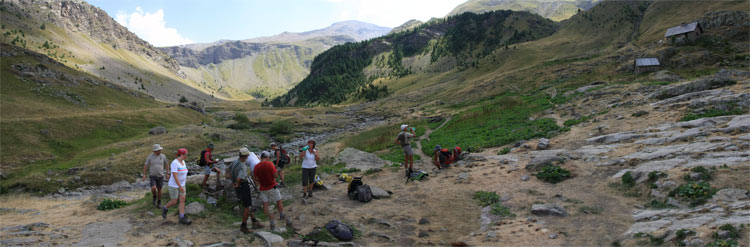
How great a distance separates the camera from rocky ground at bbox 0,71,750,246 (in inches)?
355

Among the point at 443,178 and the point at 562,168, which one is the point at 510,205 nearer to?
the point at 562,168

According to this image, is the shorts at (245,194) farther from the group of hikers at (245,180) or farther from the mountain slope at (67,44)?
the mountain slope at (67,44)

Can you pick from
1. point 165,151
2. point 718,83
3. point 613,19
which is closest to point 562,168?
point 718,83

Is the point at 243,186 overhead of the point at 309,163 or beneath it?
overhead

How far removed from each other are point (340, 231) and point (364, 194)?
4.15m

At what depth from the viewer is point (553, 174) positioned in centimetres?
1444

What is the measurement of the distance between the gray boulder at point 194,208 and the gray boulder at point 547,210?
1312 centimetres

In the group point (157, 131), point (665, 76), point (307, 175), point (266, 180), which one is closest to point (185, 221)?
point (266, 180)

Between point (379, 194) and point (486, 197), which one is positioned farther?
point (379, 194)

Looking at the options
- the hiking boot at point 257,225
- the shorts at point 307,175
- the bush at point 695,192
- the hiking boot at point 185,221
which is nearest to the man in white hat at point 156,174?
the hiking boot at point 185,221

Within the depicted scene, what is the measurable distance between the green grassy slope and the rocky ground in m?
12.6

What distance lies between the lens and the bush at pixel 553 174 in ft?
46.9

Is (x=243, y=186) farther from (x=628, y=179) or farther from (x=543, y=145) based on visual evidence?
(x=543, y=145)

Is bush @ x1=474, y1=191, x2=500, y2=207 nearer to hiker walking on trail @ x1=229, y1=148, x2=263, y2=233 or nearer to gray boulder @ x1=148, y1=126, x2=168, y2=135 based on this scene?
hiker walking on trail @ x1=229, y1=148, x2=263, y2=233
